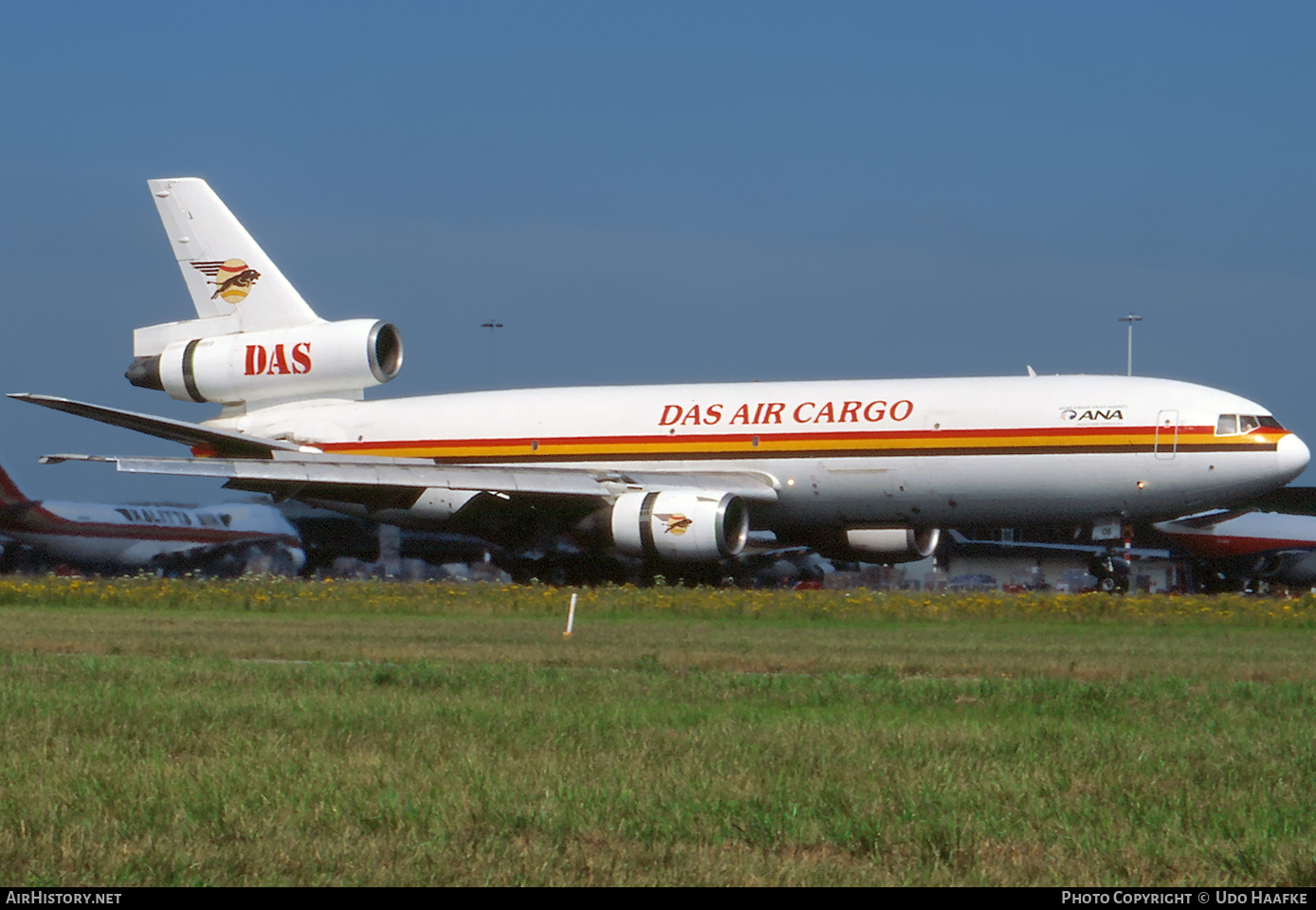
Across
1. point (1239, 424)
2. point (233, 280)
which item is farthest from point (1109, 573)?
point (233, 280)

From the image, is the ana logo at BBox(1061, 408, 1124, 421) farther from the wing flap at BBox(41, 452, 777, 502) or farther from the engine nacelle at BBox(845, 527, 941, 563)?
the wing flap at BBox(41, 452, 777, 502)

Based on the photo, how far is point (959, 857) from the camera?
19.1ft

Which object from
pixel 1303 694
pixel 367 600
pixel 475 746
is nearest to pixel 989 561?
pixel 367 600

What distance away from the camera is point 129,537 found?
149ft

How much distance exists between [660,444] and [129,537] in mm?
19626

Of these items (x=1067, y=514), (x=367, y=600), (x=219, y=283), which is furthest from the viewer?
(x=219, y=283)

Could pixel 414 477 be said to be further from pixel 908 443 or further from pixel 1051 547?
pixel 1051 547

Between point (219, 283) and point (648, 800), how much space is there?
32817 mm

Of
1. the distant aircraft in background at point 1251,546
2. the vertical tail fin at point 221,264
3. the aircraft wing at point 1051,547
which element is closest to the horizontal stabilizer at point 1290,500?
the distant aircraft in background at point 1251,546

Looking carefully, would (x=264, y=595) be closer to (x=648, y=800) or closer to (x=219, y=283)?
(x=219, y=283)

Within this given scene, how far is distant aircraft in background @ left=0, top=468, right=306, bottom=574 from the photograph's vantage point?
4475cm

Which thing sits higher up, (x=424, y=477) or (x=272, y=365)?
(x=272, y=365)

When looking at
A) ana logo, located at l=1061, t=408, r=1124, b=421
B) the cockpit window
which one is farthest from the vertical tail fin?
the cockpit window
